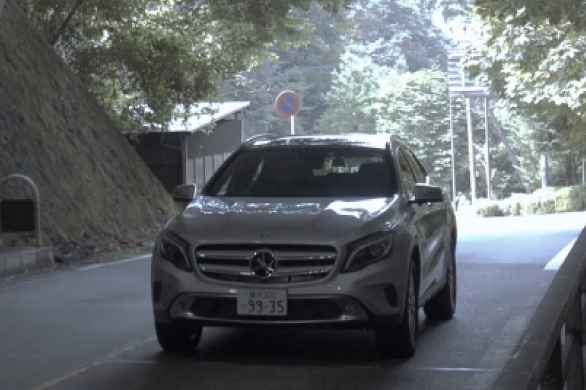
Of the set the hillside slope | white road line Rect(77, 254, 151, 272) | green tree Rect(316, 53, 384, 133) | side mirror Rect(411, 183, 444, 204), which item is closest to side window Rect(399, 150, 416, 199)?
side mirror Rect(411, 183, 444, 204)

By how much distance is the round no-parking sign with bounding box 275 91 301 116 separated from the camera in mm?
26344

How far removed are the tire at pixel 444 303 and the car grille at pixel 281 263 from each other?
2.63 meters

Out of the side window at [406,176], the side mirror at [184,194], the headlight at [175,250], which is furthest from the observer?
the side window at [406,176]

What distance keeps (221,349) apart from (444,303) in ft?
8.16

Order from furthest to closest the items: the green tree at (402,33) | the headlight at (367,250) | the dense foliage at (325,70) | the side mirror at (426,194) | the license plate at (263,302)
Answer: the green tree at (402,33) → the dense foliage at (325,70) → the side mirror at (426,194) → the headlight at (367,250) → the license plate at (263,302)

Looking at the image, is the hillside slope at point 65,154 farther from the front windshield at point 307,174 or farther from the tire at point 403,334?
the tire at point 403,334

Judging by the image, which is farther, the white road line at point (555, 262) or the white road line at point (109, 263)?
the white road line at point (109, 263)

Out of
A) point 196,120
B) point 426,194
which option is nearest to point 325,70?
point 196,120

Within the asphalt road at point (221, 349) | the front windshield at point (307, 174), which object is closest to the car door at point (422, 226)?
the front windshield at point (307, 174)

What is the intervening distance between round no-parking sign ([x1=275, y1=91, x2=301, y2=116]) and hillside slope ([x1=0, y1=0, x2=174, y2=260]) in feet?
15.6

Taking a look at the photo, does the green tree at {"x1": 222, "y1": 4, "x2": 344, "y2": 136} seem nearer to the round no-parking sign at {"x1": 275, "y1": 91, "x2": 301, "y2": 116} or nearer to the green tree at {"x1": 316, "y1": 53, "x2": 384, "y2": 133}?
the green tree at {"x1": 316, "y1": 53, "x2": 384, "y2": 133}

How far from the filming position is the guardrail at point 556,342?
3350 millimetres

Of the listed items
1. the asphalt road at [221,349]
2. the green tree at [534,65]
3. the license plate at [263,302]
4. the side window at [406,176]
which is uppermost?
the green tree at [534,65]

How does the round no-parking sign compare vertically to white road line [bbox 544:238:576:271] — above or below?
above
